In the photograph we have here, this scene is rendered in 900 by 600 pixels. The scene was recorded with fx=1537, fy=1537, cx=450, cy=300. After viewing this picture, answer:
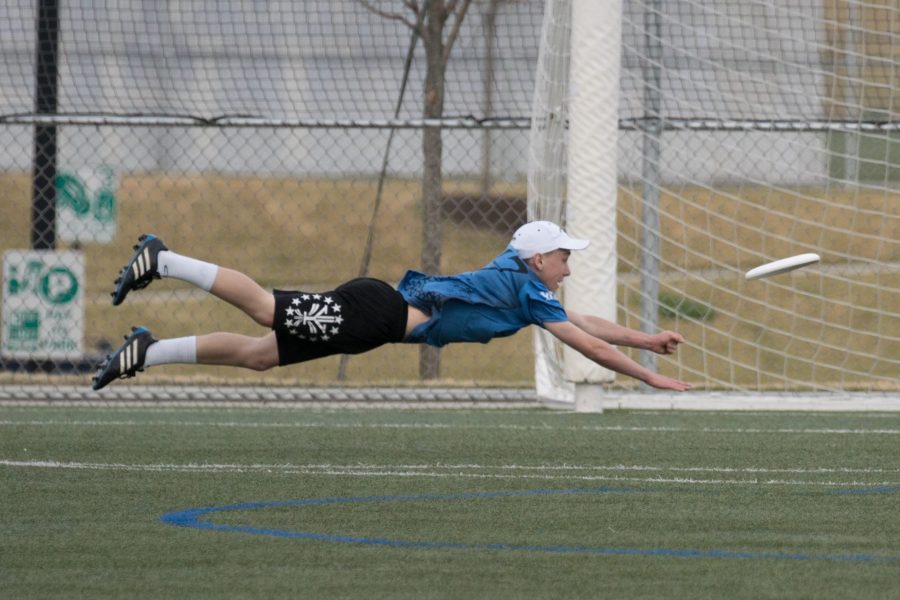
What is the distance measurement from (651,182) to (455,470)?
13.9 ft

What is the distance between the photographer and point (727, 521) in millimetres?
5465

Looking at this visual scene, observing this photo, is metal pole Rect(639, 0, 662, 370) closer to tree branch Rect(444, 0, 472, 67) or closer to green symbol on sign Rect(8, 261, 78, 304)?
tree branch Rect(444, 0, 472, 67)

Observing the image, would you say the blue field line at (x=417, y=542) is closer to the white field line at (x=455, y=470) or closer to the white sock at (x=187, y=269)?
the white field line at (x=455, y=470)

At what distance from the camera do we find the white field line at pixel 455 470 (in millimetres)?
6750

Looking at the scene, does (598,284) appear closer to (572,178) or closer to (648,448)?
(572,178)

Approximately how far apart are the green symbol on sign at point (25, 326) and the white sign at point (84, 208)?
0.75 metres

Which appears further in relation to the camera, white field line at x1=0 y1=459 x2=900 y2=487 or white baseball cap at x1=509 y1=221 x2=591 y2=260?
white baseball cap at x1=509 y1=221 x2=591 y2=260

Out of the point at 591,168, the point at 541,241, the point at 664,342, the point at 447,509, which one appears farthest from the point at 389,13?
the point at 447,509

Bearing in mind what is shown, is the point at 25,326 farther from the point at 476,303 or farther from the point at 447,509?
the point at 447,509

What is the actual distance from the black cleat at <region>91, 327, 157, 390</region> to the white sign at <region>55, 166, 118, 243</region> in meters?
5.41

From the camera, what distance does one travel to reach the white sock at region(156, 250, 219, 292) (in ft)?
22.8

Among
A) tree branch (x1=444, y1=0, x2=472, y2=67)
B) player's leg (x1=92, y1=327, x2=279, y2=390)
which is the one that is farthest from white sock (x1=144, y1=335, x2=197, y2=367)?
tree branch (x1=444, y1=0, x2=472, y2=67)

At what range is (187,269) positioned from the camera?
6969 mm

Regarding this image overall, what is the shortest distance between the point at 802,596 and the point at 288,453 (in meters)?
4.12
